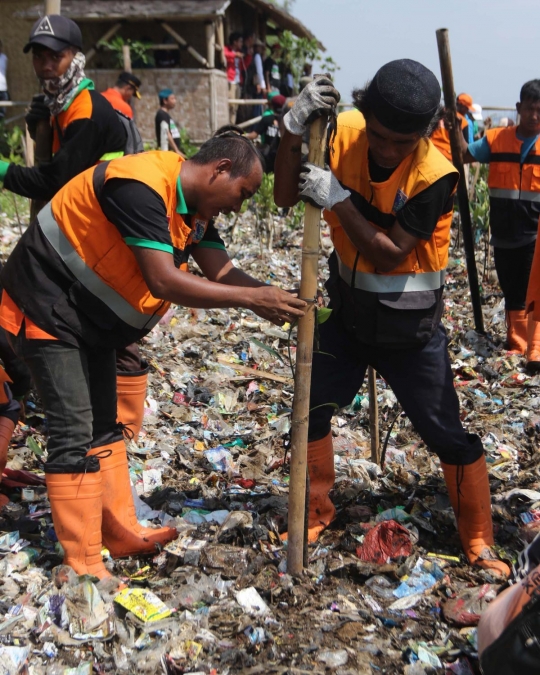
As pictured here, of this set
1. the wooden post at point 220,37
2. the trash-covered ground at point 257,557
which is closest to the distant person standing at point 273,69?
the wooden post at point 220,37

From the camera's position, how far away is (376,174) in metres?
2.93

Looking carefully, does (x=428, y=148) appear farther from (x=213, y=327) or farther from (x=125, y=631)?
(x=213, y=327)

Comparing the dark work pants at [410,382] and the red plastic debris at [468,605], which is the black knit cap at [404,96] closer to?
the dark work pants at [410,382]

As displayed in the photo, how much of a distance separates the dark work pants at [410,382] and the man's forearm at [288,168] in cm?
62

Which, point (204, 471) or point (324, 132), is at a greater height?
point (324, 132)

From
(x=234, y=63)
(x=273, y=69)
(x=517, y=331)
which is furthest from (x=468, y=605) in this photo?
(x=273, y=69)

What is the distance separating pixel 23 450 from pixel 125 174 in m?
2.37

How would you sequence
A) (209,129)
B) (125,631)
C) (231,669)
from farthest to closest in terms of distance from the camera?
(209,129), (125,631), (231,669)

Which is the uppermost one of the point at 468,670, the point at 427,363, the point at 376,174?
the point at 376,174

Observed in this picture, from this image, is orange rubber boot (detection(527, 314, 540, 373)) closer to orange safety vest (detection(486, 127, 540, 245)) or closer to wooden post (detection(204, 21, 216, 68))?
orange safety vest (detection(486, 127, 540, 245))

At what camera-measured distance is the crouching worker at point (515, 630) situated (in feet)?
6.28

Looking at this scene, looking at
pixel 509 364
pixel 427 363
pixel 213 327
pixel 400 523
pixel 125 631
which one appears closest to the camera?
pixel 125 631

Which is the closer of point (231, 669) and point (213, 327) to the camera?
point (231, 669)

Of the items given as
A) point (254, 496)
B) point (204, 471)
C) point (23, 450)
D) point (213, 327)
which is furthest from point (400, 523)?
point (213, 327)
